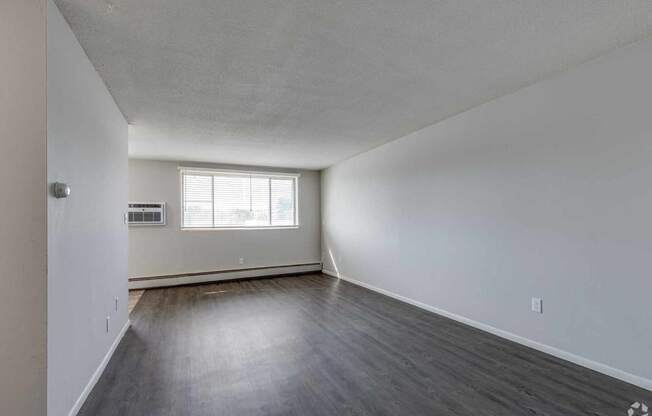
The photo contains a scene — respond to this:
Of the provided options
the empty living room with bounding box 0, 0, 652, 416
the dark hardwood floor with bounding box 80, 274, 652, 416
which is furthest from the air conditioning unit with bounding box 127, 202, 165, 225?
the dark hardwood floor with bounding box 80, 274, 652, 416

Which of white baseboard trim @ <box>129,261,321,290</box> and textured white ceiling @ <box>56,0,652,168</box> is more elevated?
textured white ceiling @ <box>56,0,652,168</box>

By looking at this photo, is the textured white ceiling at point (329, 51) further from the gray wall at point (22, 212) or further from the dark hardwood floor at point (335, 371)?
the dark hardwood floor at point (335, 371)

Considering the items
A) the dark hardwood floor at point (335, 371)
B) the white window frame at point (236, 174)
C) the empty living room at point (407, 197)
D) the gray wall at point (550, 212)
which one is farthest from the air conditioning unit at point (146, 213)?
the gray wall at point (550, 212)

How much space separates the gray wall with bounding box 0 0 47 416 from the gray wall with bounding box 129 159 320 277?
169 inches

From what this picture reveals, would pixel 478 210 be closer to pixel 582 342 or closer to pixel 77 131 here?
pixel 582 342

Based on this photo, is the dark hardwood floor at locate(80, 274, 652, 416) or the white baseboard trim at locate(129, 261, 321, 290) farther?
the white baseboard trim at locate(129, 261, 321, 290)

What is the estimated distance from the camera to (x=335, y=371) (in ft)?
7.91

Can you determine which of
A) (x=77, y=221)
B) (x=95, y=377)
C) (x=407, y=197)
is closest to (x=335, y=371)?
(x=95, y=377)

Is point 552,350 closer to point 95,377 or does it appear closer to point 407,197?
point 407,197

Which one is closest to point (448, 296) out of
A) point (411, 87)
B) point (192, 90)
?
point (411, 87)

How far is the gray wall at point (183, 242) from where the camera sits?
545 centimetres

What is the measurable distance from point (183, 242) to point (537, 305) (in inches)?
214

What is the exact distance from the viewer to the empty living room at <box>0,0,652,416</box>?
1.62 metres

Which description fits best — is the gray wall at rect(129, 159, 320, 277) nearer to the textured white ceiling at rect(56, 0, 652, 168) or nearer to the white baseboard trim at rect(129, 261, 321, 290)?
the white baseboard trim at rect(129, 261, 321, 290)
